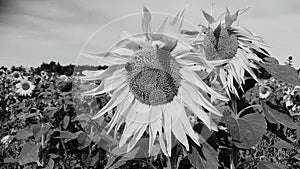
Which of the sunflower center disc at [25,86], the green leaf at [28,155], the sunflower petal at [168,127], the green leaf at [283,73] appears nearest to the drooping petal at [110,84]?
the sunflower petal at [168,127]

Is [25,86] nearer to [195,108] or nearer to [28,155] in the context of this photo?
[28,155]

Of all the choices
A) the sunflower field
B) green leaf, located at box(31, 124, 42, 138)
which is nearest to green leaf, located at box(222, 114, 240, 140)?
the sunflower field

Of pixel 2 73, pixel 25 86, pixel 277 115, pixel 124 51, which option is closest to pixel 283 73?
pixel 277 115

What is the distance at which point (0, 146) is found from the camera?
2.76 meters

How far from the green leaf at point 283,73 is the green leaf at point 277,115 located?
9cm

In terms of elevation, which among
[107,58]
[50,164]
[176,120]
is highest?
[107,58]

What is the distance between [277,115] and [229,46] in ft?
0.71

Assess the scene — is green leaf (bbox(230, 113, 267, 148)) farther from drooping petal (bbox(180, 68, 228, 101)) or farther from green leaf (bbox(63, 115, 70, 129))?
green leaf (bbox(63, 115, 70, 129))

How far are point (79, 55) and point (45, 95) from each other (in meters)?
1.64

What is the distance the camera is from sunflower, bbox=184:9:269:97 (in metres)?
0.90

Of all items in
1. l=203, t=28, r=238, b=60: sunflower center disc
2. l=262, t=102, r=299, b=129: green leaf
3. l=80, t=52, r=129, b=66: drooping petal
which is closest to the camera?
l=80, t=52, r=129, b=66: drooping petal

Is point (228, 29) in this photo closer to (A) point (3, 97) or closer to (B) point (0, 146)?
(B) point (0, 146)

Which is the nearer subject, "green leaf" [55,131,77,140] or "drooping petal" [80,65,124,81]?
"drooping petal" [80,65,124,81]

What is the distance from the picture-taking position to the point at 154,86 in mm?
768
